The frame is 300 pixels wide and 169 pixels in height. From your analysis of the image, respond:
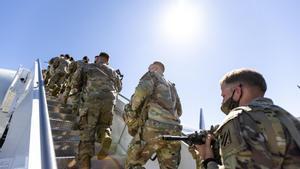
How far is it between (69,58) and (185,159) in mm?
6643

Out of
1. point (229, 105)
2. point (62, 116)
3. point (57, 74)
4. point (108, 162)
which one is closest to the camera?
point (229, 105)

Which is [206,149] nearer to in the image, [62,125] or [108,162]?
[108,162]

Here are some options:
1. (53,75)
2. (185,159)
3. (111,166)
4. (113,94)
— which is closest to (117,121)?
(113,94)

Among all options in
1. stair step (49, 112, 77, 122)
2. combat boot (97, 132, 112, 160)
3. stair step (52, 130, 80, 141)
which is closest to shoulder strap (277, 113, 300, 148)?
combat boot (97, 132, 112, 160)

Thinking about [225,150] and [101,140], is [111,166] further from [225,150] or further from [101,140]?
[225,150]

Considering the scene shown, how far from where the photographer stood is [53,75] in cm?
948

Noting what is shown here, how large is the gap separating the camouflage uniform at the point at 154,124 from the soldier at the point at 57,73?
5717 millimetres

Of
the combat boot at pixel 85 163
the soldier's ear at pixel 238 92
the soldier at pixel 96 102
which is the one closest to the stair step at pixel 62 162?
the combat boot at pixel 85 163

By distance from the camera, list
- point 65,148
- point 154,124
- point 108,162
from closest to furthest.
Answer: point 154,124 < point 108,162 < point 65,148

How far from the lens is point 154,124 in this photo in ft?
13.2

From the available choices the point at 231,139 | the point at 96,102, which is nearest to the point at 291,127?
the point at 231,139

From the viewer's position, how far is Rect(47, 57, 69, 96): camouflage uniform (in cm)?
937

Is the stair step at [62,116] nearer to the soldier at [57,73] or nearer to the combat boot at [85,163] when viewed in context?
the combat boot at [85,163]

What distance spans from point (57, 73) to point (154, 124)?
6144 millimetres
